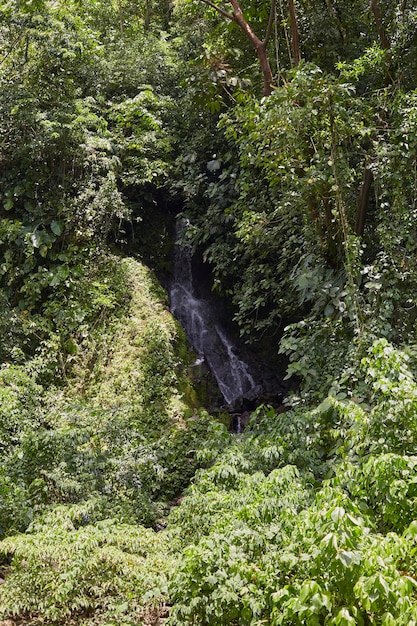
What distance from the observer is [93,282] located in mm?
8320

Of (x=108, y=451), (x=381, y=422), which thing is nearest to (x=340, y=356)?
(x=381, y=422)

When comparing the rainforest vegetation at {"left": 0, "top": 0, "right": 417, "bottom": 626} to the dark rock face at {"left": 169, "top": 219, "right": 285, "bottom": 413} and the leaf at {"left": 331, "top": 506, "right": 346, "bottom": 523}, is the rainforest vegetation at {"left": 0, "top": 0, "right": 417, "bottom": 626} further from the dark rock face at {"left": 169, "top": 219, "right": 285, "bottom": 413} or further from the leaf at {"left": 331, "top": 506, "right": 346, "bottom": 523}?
the dark rock face at {"left": 169, "top": 219, "right": 285, "bottom": 413}

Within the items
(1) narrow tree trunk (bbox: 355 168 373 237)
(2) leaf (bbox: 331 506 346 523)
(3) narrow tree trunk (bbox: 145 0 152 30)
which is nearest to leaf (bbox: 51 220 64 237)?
(1) narrow tree trunk (bbox: 355 168 373 237)

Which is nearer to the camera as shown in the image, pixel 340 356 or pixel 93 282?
pixel 340 356

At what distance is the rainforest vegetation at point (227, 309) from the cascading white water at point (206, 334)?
13.5 inches

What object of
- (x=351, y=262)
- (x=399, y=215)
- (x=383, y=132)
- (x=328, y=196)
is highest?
(x=383, y=132)

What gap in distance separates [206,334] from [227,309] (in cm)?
75

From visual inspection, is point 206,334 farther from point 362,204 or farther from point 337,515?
point 337,515

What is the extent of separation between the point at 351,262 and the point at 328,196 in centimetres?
94

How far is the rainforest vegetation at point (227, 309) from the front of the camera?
2.75 meters

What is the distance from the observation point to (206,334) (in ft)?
30.2

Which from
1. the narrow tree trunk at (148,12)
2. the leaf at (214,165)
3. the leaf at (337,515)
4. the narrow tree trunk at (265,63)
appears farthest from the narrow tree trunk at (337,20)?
the narrow tree trunk at (148,12)

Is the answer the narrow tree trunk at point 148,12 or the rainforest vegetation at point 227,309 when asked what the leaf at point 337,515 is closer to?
the rainforest vegetation at point 227,309

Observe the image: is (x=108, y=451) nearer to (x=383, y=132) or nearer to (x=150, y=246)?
(x=383, y=132)
